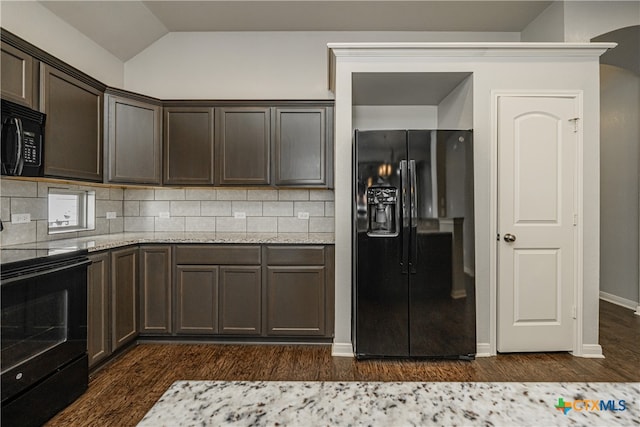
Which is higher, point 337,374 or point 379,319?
point 379,319

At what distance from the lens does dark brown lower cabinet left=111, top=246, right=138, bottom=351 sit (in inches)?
108

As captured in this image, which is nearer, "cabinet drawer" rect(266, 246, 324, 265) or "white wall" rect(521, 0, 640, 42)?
"cabinet drawer" rect(266, 246, 324, 265)

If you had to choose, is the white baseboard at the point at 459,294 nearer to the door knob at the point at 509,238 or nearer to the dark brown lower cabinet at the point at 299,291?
the door knob at the point at 509,238

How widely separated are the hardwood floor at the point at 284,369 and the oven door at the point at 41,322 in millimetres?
387

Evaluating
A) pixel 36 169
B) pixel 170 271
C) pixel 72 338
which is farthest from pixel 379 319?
pixel 36 169

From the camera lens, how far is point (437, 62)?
291 centimetres

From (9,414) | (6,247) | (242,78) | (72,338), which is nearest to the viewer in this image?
(9,414)

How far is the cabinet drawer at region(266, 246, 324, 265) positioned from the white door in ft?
4.89

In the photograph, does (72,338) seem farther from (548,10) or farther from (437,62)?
(548,10)

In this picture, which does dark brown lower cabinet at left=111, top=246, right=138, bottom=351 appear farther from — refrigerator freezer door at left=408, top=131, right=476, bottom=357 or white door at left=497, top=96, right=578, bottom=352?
white door at left=497, top=96, right=578, bottom=352

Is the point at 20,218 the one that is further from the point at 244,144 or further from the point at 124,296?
the point at 244,144

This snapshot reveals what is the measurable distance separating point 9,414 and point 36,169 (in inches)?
55.2

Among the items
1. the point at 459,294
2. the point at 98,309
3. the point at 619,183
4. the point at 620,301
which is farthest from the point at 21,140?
the point at 620,301

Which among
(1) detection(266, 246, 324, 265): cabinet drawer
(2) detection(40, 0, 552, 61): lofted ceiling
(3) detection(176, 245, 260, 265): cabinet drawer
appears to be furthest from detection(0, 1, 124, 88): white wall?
(1) detection(266, 246, 324, 265): cabinet drawer
